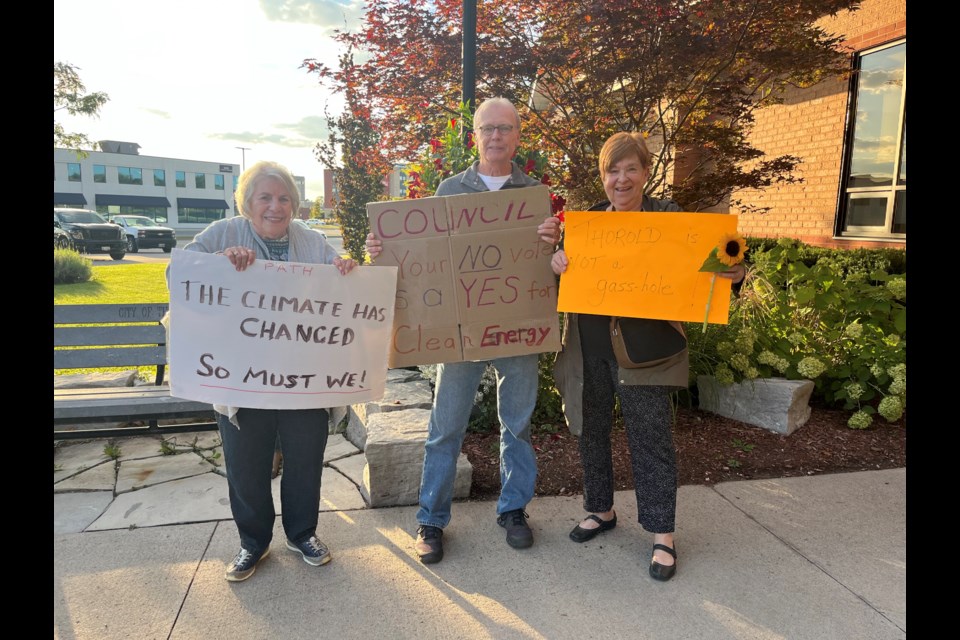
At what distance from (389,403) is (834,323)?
373 cm

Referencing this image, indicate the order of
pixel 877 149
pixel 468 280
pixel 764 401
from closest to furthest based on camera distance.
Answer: pixel 468 280 → pixel 764 401 → pixel 877 149

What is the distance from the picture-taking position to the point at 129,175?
212ft

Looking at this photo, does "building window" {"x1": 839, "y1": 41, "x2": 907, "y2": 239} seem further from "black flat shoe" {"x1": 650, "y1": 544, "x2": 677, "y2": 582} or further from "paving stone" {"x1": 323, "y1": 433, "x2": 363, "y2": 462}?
"paving stone" {"x1": 323, "y1": 433, "x2": 363, "y2": 462}

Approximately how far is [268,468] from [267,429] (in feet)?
0.62

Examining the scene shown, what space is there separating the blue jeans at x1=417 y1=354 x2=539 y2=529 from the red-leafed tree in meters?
2.99

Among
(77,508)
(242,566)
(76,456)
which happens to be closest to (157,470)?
(77,508)

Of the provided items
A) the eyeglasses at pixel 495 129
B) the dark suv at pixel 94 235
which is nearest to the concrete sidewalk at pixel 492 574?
the eyeglasses at pixel 495 129

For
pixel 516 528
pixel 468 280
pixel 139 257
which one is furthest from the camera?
pixel 139 257

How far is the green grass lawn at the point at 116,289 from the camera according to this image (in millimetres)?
9336

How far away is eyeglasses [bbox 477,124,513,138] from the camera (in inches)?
96.7

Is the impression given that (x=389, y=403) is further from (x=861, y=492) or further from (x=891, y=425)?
(x=891, y=425)

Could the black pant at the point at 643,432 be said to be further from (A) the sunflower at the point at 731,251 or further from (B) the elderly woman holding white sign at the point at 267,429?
(B) the elderly woman holding white sign at the point at 267,429

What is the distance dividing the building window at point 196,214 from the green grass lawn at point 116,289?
208 feet

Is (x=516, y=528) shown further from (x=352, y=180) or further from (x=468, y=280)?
(x=352, y=180)
